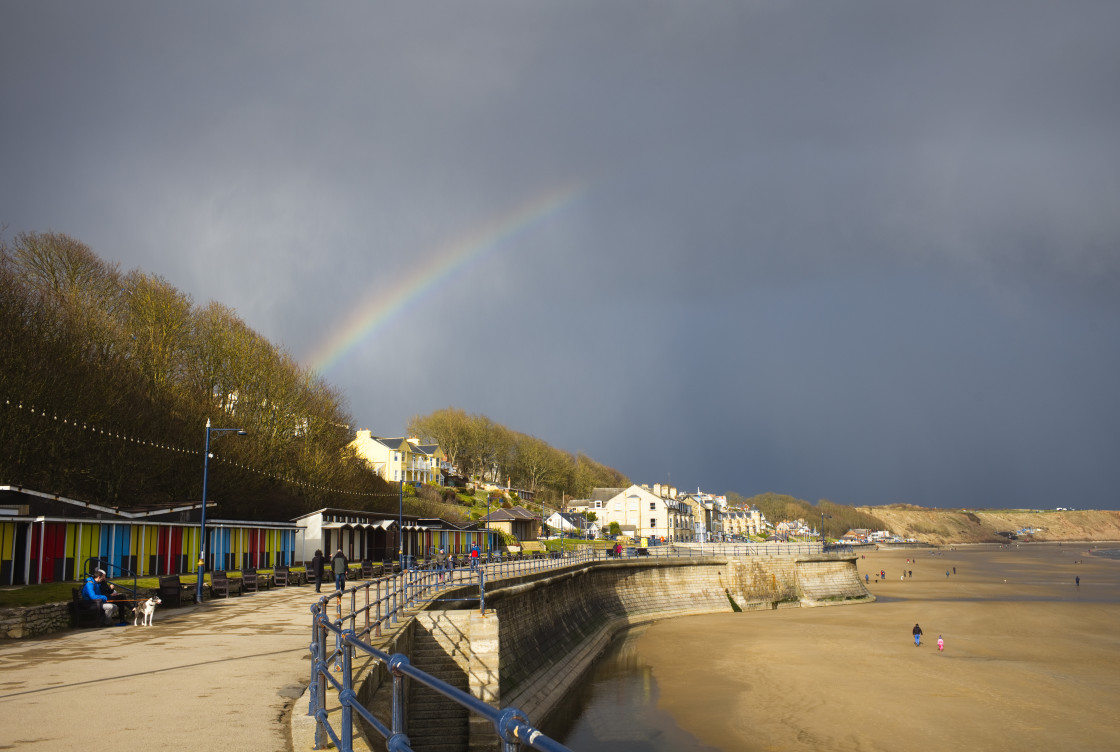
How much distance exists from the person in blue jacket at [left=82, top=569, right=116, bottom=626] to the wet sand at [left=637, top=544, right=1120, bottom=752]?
15965 mm

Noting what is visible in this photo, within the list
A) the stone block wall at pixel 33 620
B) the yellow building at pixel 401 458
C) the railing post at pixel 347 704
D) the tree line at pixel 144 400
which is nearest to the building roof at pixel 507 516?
the tree line at pixel 144 400

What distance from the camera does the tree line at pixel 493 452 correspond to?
14550 cm

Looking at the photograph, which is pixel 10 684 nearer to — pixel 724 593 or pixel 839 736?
A: pixel 839 736

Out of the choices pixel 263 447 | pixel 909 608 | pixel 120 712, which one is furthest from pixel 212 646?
pixel 909 608

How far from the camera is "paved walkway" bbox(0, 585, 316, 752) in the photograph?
27.9ft

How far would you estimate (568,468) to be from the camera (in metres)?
160

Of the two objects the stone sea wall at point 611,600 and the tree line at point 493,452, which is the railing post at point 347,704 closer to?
the stone sea wall at point 611,600

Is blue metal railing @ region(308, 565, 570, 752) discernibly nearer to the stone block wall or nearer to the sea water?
the stone block wall

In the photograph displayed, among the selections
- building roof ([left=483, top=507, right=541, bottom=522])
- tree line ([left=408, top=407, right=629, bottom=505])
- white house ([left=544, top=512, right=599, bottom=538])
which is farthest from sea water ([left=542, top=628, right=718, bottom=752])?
tree line ([left=408, top=407, right=629, bottom=505])

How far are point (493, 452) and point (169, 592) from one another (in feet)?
405

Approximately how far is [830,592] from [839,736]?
45489 millimetres

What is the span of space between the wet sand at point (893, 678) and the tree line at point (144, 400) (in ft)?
91.6

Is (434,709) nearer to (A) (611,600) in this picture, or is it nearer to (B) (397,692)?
(B) (397,692)

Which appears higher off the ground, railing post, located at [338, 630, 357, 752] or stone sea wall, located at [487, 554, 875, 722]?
railing post, located at [338, 630, 357, 752]
